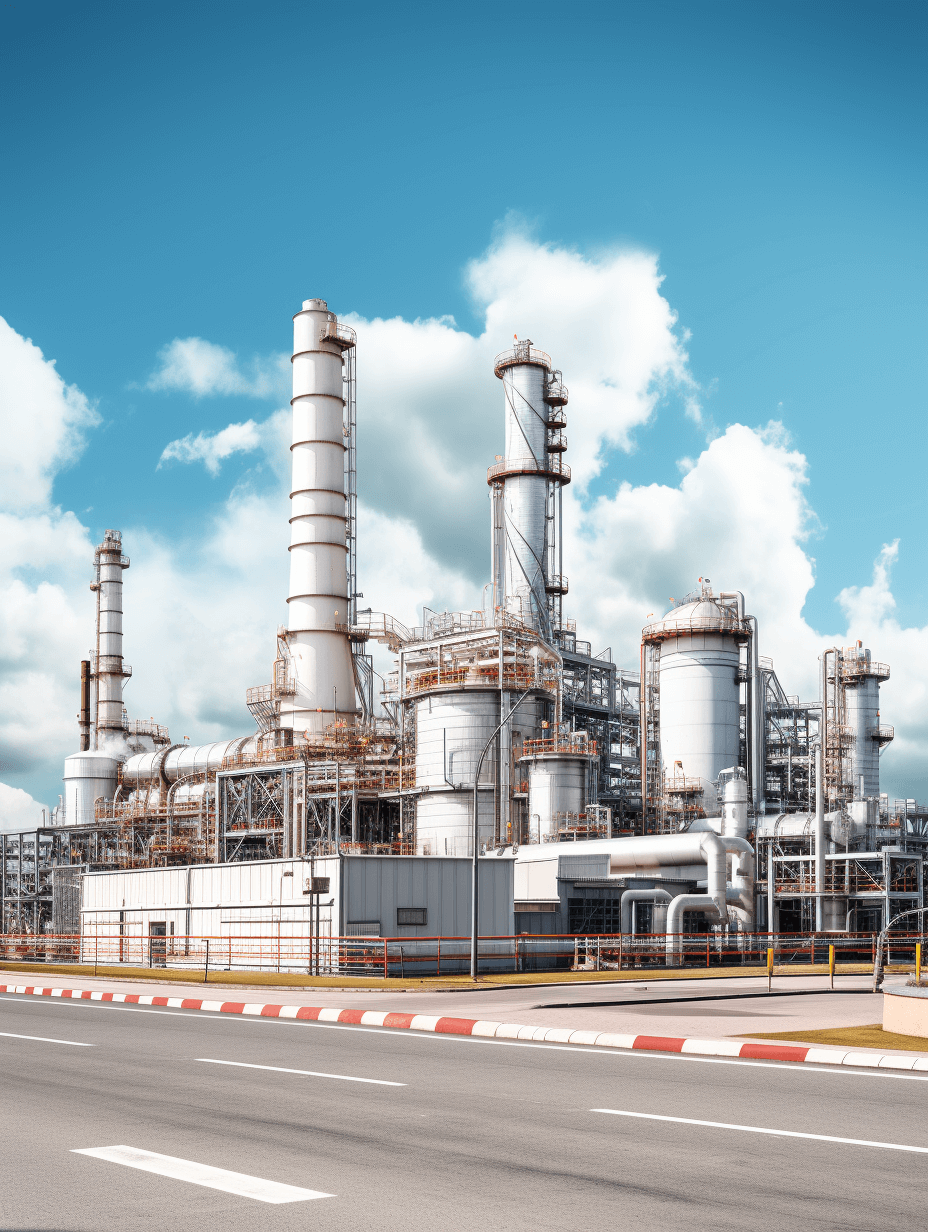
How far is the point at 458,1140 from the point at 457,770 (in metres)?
48.3

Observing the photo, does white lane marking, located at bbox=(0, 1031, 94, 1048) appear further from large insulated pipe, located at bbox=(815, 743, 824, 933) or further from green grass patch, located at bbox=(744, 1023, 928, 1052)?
large insulated pipe, located at bbox=(815, 743, 824, 933)

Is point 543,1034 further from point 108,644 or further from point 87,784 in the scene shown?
point 108,644

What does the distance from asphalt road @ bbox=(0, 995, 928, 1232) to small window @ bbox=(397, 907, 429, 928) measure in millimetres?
24108

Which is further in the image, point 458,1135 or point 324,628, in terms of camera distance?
point 324,628

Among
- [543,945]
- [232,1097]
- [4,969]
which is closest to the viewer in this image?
[232,1097]

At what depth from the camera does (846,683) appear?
71.3 metres

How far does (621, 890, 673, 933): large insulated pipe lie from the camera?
4716 cm

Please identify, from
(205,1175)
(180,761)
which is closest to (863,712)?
(180,761)

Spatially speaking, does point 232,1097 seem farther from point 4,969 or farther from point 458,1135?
point 4,969

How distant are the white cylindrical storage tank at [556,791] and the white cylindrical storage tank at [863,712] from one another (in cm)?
2111

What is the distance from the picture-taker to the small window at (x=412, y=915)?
39719 millimetres

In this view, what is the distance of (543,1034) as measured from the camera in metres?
18.0

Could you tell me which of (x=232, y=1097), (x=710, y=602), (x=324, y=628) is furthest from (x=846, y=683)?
(x=232, y=1097)

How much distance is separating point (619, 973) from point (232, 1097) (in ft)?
81.7
